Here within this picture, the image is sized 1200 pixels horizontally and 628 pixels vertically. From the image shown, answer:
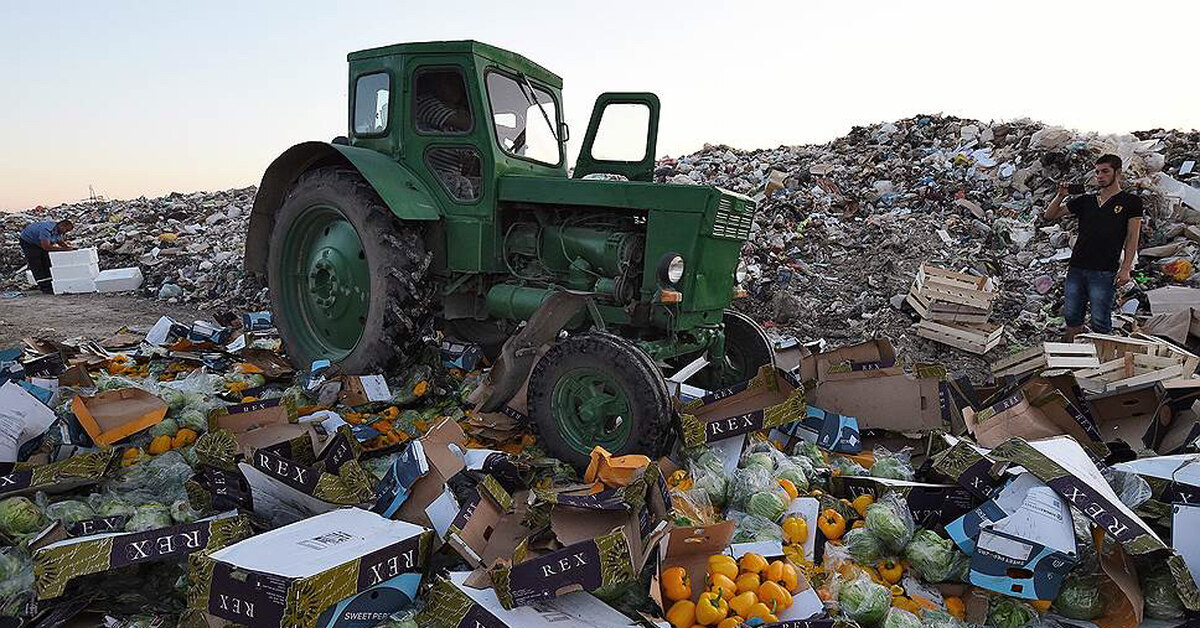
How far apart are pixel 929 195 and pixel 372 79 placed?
887 centimetres

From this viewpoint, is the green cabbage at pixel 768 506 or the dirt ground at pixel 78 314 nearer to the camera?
the green cabbage at pixel 768 506

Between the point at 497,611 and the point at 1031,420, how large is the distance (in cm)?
296

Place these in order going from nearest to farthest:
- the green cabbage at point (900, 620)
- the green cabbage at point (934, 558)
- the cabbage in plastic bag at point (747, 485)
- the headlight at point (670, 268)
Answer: the green cabbage at point (900, 620), the green cabbage at point (934, 558), the cabbage in plastic bag at point (747, 485), the headlight at point (670, 268)

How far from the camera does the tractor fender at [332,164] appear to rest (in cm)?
414

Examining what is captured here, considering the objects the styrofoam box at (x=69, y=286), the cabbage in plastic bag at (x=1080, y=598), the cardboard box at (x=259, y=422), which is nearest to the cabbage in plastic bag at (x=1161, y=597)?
the cabbage in plastic bag at (x=1080, y=598)

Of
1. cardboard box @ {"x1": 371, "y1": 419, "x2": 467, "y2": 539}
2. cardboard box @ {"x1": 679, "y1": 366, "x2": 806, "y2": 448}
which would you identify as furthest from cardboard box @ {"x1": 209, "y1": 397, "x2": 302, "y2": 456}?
cardboard box @ {"x1": 679, "y1": 366, "x2": 806, "y2": 448}

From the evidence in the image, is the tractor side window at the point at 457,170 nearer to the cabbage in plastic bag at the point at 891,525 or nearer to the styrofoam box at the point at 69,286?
the cabbage in plastic bag at the point at 891,525

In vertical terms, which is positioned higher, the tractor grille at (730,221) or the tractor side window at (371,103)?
the tractor side window at (371,103)

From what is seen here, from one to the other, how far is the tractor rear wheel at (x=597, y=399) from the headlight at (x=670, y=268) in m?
0.53

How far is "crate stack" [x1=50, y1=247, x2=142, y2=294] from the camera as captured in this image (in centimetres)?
1013

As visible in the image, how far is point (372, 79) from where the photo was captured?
468 centimetres

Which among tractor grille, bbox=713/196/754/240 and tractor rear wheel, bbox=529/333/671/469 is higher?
tractor grille, bbox=713/196/754/240

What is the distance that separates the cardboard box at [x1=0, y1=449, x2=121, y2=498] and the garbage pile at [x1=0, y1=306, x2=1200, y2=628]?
12 mm

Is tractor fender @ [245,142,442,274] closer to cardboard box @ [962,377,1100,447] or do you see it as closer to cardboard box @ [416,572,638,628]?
cardboard box @ [416,572,638,628]
